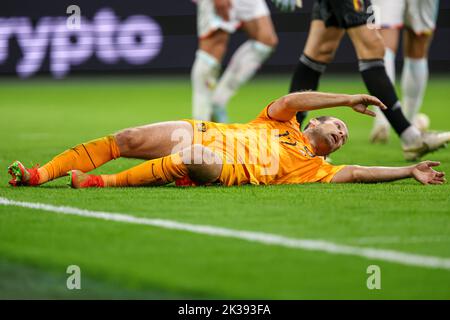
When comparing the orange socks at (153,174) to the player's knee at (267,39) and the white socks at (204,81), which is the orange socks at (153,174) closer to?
the white socks at (204,81)

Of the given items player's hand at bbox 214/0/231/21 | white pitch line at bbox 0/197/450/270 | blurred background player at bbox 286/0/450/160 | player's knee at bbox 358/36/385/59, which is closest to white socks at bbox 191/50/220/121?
player's hand at bbox 214/0/231/21

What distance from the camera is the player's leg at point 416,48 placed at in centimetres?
962

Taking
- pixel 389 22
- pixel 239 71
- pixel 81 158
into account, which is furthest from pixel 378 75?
pixel 239 71

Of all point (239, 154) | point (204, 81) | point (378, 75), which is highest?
point (378, 75)

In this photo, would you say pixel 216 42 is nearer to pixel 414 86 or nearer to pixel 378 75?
pixel 414 86

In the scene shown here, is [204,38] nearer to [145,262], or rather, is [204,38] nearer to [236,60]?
[236,60]

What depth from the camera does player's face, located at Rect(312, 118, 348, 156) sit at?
6.33 meters

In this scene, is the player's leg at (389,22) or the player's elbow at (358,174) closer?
the player's elbow at (358,174)

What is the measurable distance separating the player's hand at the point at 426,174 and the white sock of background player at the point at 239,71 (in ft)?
14.5

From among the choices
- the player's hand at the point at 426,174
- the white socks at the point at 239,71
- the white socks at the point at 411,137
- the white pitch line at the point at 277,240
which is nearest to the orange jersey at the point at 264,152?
the player's hand at the point at 426,174

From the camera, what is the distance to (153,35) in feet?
56.7

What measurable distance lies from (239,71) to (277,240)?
6389 millimetres

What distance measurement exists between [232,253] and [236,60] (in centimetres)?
683

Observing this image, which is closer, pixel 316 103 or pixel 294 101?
pixel 316 103
